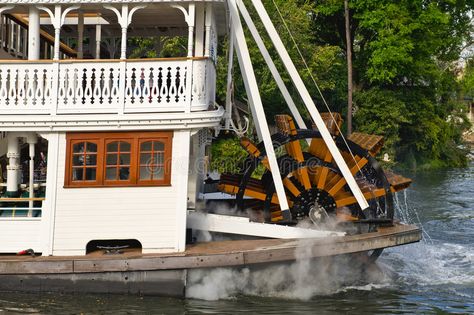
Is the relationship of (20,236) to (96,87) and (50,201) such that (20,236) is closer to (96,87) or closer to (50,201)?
(50,201)

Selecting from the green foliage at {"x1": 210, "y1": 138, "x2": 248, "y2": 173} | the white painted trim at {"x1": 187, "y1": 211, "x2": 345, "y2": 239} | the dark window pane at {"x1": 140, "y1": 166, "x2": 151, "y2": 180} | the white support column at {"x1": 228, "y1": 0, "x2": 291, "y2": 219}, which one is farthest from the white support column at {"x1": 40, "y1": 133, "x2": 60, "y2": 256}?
the green foliage at {"x1": 210, "y1": 138, "x2": 248, "y2": 173}

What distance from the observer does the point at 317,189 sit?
1227cm

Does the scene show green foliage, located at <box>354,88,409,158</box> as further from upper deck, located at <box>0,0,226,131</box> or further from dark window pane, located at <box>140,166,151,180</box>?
dark window pane, located at <box>140,166,151,180</box>

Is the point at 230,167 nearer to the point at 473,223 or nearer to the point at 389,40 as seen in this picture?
the point at 473,223

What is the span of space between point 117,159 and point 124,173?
8.8 inches

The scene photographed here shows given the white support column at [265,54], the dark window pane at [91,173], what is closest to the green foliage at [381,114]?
the white support column at [265,54]

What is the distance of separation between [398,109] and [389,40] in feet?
10.9

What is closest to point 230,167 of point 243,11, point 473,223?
Answer: point 473,223

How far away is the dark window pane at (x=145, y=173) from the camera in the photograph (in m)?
10.2

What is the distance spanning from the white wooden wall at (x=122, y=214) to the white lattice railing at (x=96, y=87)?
563mm

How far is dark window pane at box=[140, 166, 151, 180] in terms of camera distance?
10227mm

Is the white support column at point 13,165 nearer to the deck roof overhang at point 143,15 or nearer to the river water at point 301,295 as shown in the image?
the river water at point 301,295

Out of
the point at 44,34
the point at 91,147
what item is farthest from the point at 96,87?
the point at 44,34

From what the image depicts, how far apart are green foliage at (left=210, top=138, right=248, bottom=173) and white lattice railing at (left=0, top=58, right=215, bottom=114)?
12.7 m
